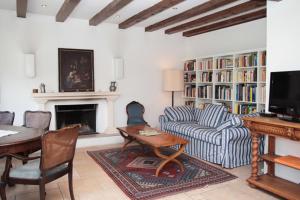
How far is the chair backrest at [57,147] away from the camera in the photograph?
238 cm

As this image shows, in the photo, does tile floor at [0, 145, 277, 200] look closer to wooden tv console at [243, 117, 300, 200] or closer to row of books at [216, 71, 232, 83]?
wooden tv console at [243, 117, 300, 200]

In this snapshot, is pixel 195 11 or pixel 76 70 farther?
pixel 76 70

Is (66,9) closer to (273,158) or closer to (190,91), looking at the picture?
(190,91)

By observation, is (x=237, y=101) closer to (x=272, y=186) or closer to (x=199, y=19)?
(x=199, y=19)

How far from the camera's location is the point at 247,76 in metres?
4.91

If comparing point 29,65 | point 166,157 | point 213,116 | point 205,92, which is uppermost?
point 29,65

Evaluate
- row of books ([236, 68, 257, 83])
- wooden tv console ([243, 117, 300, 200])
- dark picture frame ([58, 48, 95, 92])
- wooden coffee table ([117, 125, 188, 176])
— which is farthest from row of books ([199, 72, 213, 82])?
wooden tv console ([243, 117, 300, 200])

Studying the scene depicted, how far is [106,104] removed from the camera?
584 centimetres

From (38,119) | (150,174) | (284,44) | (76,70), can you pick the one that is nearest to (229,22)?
(284,44)

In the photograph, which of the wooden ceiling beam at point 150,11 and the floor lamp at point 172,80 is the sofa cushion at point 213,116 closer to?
the floor lamp at point 172,80

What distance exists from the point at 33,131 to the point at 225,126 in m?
2.71

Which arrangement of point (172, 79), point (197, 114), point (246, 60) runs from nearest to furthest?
point (246, 60)
point (197, 114)
point (172, 79)

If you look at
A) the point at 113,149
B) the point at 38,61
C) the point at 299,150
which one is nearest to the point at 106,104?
the point at 113,149

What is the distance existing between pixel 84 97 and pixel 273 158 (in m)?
3.80
